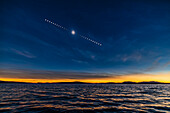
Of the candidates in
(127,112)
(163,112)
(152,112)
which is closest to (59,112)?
(127,112)

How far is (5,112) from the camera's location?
13148 mm

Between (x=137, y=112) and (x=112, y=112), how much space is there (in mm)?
3566

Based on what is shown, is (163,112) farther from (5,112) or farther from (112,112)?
(5,112)

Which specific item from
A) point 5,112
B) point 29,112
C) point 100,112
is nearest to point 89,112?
point 100,112

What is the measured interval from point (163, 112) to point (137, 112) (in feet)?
12.5

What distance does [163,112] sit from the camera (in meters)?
13.9

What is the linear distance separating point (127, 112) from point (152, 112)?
3.69m

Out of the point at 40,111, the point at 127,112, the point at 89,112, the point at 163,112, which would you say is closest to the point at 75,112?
the point at 89,112

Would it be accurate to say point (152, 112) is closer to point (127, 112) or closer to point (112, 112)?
point (127, 112)

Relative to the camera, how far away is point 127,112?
45.0ft

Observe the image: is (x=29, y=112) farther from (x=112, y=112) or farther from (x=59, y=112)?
(x=112, y=112)

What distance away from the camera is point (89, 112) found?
1374 centimetres

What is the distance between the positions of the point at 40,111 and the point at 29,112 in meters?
1.44

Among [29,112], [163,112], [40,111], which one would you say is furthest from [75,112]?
[163,112]
